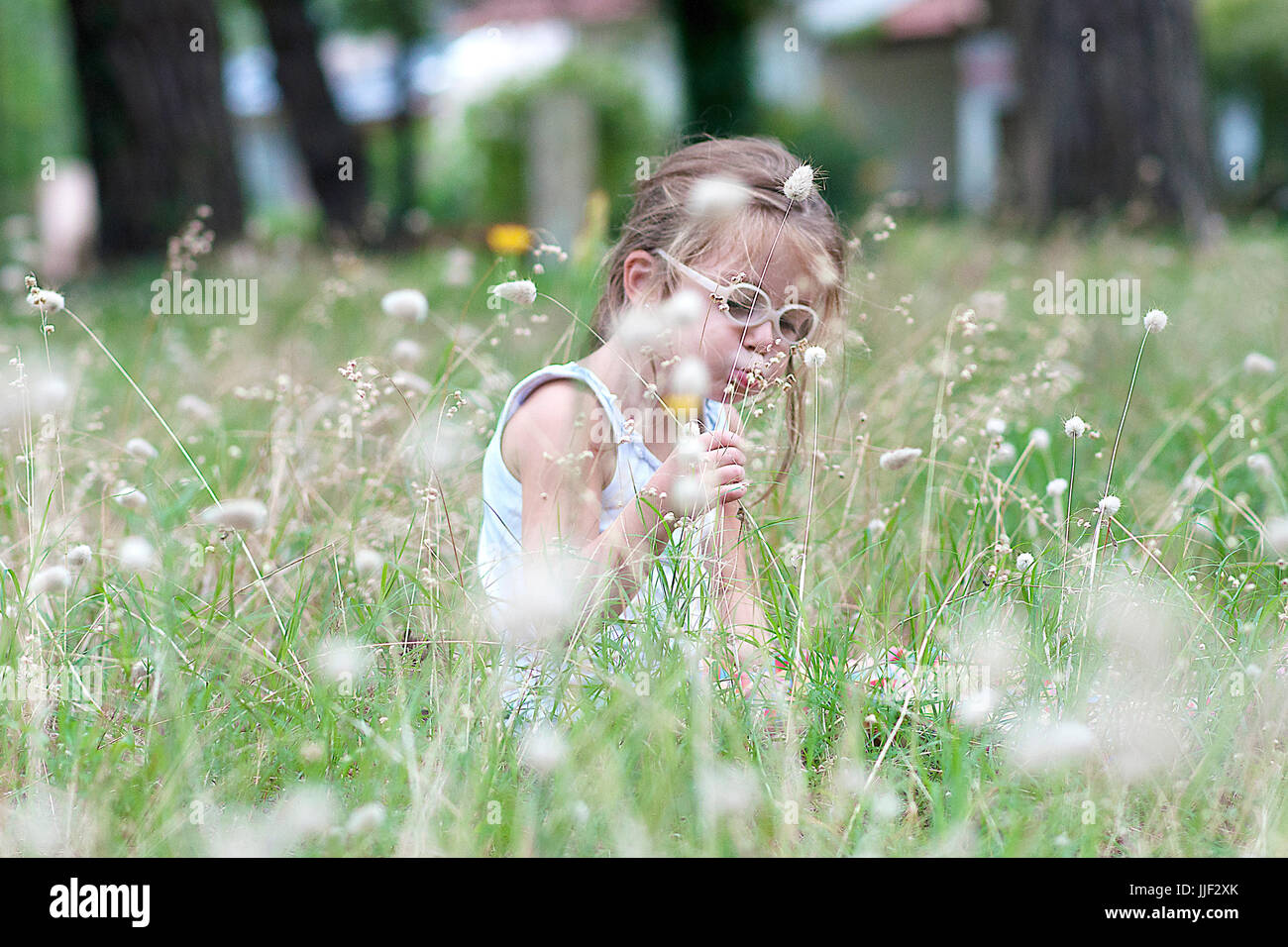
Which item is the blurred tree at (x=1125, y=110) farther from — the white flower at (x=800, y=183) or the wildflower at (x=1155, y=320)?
the white flower at (x=800, y=183)

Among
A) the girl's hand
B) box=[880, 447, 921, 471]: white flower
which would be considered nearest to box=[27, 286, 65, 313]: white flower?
A: the girl's hand

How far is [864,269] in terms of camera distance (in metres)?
2.45

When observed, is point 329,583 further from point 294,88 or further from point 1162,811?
point 294,88

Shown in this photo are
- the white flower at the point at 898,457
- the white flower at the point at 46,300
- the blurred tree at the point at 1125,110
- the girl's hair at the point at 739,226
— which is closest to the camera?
the white flower at the point at 46,300

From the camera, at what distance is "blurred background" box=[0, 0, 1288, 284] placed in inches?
301

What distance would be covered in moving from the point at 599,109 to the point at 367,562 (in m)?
12.9

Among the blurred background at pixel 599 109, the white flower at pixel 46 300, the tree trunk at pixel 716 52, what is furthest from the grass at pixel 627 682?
the tree trunk at pixel 716 52

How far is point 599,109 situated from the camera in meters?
14.1

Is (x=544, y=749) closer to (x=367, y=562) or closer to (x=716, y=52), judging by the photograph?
(x=367, y=562)

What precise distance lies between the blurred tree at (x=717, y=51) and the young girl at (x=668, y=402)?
39.1ft

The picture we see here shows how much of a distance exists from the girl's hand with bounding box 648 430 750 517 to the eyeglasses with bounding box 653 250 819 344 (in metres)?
0.22

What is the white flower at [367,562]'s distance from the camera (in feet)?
6.24

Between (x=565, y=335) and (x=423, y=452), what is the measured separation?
0.35 meters

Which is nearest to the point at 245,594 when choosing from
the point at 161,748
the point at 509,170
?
the point at 161,748
